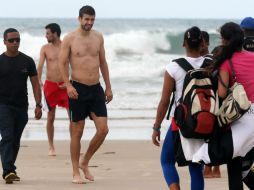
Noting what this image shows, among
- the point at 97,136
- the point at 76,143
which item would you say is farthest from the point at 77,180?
the point at 97,136

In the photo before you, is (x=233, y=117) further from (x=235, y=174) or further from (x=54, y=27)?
(x=54, y=27)

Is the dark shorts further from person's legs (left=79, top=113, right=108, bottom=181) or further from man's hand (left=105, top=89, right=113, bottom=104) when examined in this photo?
man's hand (left=105, top=89, right=113, bottom=104)

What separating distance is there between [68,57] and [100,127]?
0.80m

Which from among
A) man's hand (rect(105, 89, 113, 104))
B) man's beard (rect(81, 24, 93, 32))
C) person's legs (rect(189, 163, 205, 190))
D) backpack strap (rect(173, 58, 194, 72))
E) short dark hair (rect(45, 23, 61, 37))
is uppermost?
backpack strap (rect(173, 58, 194, 72))

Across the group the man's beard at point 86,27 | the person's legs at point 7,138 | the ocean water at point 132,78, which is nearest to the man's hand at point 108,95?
the man's beard at point 86,27

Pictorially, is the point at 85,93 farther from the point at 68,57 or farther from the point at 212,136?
the point at 212,136

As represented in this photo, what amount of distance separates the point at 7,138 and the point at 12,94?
47cm

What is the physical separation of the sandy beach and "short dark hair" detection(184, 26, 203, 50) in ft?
7.05

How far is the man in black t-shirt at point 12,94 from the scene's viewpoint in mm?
9078

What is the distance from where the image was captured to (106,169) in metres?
10.2

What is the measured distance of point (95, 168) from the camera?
10.4 metres

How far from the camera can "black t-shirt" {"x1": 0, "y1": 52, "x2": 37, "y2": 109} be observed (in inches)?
360

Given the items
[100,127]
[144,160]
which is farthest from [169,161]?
[144,160]
